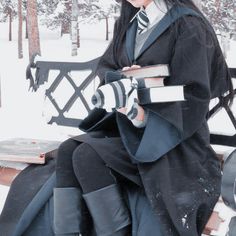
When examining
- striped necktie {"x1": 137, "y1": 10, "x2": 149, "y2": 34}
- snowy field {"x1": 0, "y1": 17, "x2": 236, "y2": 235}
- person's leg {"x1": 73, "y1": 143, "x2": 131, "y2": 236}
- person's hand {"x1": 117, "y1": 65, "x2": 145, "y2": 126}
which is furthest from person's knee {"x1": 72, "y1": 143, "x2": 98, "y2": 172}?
snowy field {"x1": 0, "y1": 17, "x2": 236, "y2": 235}

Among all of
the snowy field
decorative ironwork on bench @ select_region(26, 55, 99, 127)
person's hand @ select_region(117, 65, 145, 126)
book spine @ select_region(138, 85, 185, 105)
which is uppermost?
book spine @ select_region(138, 85, 185, 105)

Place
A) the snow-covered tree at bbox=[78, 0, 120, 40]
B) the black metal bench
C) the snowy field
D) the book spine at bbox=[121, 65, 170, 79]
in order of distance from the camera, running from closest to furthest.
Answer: the book spine at bbox=[121, 65, 170, 79], the snowy field, the black metal bench, the snow-covered tree at bbox=[78, 0, 120, 40]

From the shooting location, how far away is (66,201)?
224 cm

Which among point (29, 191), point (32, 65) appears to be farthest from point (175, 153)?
point (32, 65)

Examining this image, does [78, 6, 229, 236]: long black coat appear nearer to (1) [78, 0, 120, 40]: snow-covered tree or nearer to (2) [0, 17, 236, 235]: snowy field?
(2) [0, 17, 236, 235]: snowy field

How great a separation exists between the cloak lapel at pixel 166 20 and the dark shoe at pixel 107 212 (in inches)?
31.2

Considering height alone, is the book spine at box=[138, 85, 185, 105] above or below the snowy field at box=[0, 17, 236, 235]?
above

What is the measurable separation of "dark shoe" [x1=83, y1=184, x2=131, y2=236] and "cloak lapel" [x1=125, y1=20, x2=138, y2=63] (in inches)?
29.8

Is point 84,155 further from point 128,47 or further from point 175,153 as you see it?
point 128,47

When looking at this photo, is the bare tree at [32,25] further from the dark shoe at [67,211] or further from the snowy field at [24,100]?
the dark shoe at [67,211]

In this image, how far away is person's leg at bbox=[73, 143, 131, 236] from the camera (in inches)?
85.2

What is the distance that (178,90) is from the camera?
7.13ft

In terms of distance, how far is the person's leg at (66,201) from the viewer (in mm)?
2211

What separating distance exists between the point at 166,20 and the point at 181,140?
2.13 ft
